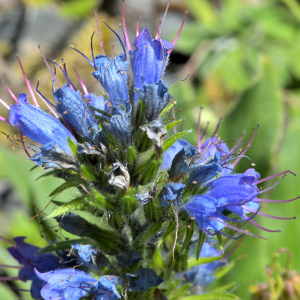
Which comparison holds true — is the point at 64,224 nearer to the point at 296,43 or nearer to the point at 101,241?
the point at 101,241

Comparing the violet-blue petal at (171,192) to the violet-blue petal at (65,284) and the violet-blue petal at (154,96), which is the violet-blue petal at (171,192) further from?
the violet-blue petal at (65,284)

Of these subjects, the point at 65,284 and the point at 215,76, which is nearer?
the point at 65,284

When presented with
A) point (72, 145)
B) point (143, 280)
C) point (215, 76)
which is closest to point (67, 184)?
point (72, 145)

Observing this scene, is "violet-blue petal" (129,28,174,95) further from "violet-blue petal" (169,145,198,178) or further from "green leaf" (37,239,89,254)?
"green leaf" (37,239,89,254)

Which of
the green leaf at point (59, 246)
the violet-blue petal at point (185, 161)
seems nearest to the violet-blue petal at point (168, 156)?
the violet-blue petal at point (185, 161)

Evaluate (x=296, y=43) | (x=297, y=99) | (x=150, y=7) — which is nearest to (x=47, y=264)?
(x=297, y=99)

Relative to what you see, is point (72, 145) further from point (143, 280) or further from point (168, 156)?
point (143, 280)

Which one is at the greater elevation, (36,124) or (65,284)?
(36,124)
